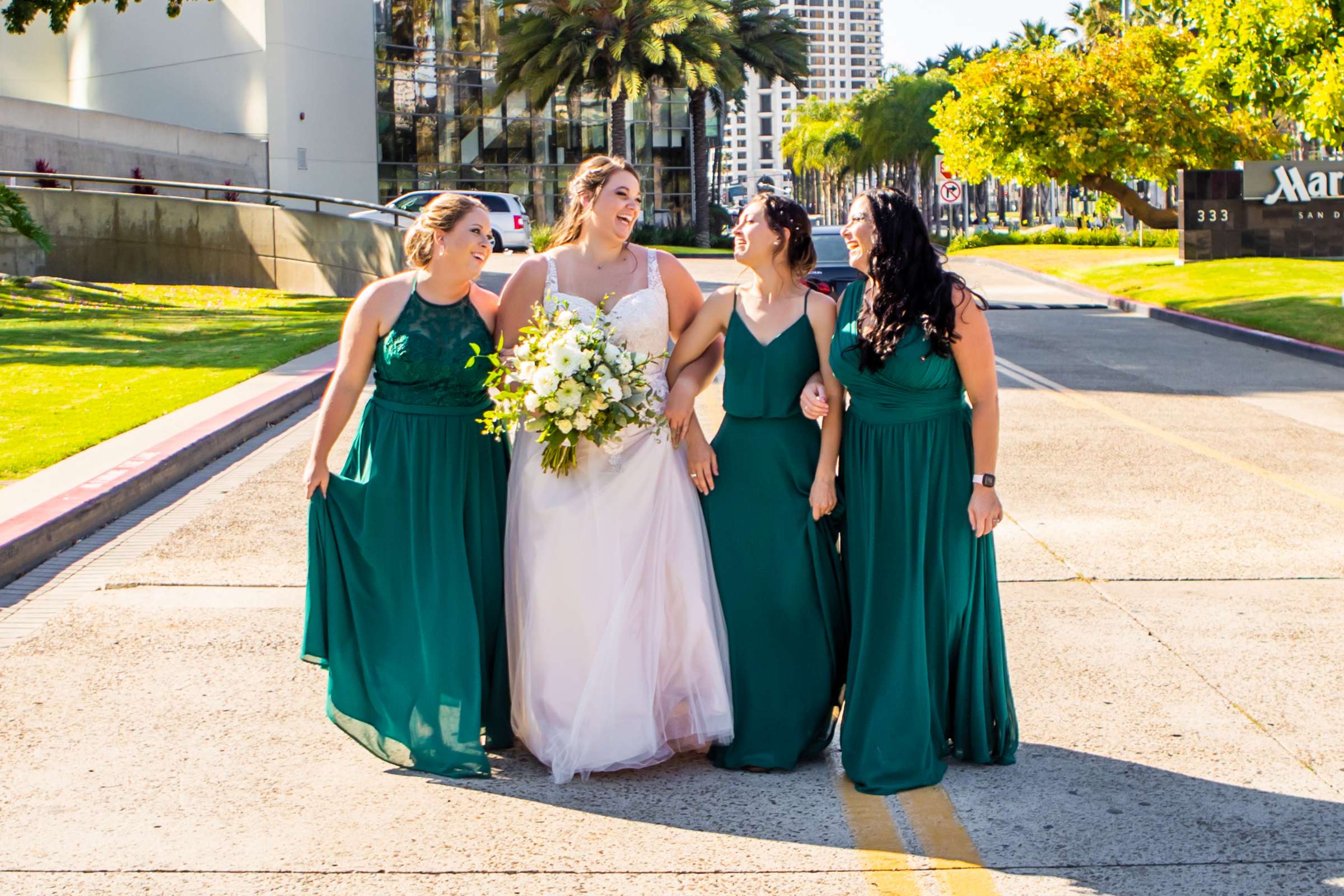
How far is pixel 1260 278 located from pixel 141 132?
25.4 meters

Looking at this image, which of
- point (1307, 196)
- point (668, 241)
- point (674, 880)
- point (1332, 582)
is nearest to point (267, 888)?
point (674, 880)

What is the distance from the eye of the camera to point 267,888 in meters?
3.83

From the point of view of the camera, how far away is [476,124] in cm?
5312

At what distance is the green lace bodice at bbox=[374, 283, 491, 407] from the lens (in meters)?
4.85

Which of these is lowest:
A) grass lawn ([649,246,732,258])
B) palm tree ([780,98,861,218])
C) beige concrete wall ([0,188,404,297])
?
beige concrete wall ([0,188,404,297])

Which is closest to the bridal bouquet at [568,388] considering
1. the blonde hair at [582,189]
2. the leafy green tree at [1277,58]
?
the blonde hair at [582,189]

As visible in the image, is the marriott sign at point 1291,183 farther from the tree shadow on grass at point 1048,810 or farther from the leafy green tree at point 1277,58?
the tree shadow on grass at point 1048,810

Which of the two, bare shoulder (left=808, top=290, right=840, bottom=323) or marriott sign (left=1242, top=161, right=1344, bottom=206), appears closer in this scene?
bare shoulder (left=808, top=290, right=840, bottom=323)

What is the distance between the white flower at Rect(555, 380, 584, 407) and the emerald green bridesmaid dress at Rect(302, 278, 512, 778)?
19.9 inches

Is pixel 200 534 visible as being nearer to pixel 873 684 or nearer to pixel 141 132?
pixel 873 684

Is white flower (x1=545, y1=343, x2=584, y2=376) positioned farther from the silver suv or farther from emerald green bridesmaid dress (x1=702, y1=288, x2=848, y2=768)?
the silver suv

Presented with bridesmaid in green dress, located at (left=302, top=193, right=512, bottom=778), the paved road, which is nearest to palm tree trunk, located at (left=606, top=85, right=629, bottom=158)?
the paved road

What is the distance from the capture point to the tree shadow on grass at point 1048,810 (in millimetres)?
3992

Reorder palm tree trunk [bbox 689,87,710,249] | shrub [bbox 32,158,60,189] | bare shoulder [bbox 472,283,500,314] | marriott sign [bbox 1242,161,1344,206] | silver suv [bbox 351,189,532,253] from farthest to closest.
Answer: palm tree trunk [bbox 689,87,710,249] → silver suv [bbox 351,189,532,253] → marriott sign [bbox 1242,161,1344,206] → shrub [bbox 32,158,60,189] → bare shoulder [bbox 472,283,500,314]
